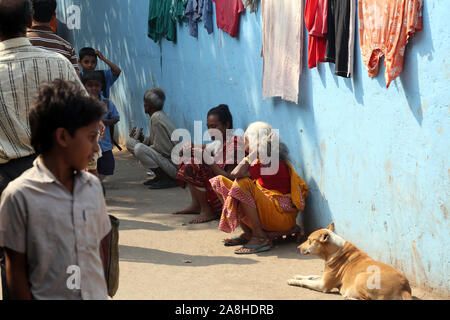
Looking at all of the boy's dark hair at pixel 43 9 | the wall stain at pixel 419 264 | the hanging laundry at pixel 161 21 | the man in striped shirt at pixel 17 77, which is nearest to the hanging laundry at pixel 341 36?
the wall stain at pixel 419 264

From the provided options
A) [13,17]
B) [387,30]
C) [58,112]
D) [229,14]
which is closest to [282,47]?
[229,14]

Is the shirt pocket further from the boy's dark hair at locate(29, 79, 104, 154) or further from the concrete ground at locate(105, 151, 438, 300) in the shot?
the concrete ground at locate(105, 151, 438, 300)

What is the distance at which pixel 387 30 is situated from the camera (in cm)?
386

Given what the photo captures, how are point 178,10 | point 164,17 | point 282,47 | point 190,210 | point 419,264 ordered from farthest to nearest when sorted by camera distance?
point 164,17 → point 178,10 → point 190,210 → point 282,47 → point 419,264

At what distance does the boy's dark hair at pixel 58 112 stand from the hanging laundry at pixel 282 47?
3349 mm

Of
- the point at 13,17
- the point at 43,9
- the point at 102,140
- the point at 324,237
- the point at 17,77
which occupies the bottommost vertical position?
the point at 324,237

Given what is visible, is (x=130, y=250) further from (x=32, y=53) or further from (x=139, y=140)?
(x=139, y=140)

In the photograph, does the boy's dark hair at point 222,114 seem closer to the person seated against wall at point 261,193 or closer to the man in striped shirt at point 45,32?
the person seated against wall at point 261,193

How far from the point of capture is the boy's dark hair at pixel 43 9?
13.7 ft

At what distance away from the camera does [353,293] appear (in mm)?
3816

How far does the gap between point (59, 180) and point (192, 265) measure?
2733 mm

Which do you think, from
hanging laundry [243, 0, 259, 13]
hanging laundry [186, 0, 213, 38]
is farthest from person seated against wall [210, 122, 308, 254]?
hanging laundry [186, 0, 213, 38]

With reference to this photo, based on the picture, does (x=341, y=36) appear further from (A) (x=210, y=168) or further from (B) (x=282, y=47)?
(A) (x=210, y=168)
